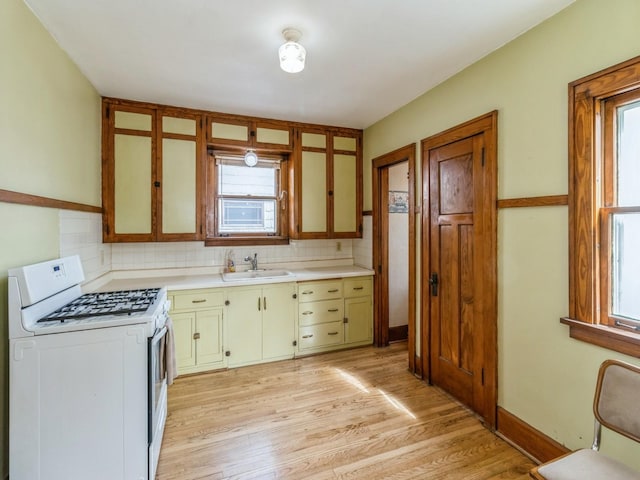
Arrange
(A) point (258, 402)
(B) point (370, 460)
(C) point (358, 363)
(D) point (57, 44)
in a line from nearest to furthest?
(B) point (370, 460), (D) point (57, 44), (A) point (258, 402), (C) point (358, 363)

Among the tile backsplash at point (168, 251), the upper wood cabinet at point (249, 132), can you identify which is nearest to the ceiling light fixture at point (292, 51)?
the upper wood cabinet at point (249, 132)

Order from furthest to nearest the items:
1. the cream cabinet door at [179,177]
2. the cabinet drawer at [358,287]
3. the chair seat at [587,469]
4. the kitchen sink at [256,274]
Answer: the cabinet drawer at [358,287], the kitchen sink at [256,274], the cream cabinet door at [179,177], the chair seat at [587,469]

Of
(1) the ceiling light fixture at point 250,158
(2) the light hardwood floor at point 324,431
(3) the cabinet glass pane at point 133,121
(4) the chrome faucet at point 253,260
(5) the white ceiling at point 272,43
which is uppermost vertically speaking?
(5) the white ceiling at point 272,43

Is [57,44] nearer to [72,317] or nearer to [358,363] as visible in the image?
[72,317]

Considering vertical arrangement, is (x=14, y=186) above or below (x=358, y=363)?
above

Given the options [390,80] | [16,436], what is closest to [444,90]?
[390,80]

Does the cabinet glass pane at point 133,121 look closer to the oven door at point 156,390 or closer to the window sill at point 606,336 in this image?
the oven door at point 156,390

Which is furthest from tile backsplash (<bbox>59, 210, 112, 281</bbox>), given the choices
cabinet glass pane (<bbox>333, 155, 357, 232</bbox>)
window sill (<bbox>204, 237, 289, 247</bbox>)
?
cabinet glass pane (<bbox>333, 155, 357, 232</bbox>)

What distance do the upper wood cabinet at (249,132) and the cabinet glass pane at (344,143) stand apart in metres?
0.57

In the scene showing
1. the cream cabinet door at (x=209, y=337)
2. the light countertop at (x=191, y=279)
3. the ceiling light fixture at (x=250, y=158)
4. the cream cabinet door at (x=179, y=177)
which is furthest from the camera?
the ceiling light fixture at (x=250, y=158)

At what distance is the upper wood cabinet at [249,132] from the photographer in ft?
10.9

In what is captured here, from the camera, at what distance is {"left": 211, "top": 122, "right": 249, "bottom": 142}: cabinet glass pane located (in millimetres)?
3309

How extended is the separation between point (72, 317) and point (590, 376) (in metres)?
2.73

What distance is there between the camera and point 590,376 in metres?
1.66
